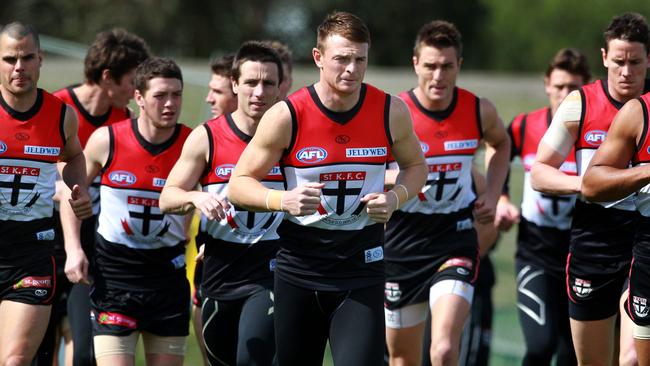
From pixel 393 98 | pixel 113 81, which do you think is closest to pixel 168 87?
pixel 113 81

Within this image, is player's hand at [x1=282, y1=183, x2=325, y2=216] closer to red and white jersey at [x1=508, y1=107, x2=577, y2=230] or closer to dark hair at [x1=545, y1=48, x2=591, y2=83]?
red and white jersey at [x1=508, y1=107, x2=577, y2=230]

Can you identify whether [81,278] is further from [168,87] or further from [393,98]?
[393,98]

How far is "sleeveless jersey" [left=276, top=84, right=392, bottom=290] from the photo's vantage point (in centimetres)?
639

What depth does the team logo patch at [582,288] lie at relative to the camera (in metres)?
7.45

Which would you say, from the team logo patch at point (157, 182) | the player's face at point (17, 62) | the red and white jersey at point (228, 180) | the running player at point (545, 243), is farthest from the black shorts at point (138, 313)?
the running player at point (545, 243)

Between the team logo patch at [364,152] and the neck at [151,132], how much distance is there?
72.1 inches

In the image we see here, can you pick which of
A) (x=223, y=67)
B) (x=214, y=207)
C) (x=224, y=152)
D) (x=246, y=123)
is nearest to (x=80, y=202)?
(x=224, y=152)

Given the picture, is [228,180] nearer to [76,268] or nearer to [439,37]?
[76,268]

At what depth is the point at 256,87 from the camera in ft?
24.0

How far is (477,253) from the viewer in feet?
27.2

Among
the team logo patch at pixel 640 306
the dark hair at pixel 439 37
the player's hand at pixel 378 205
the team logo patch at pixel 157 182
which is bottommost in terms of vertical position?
the team logo patch at pixel 640 306

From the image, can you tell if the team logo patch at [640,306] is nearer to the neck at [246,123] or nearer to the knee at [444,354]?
the knee at [444,354]

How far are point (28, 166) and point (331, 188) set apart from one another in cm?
219

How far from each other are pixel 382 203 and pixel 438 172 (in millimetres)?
2205
